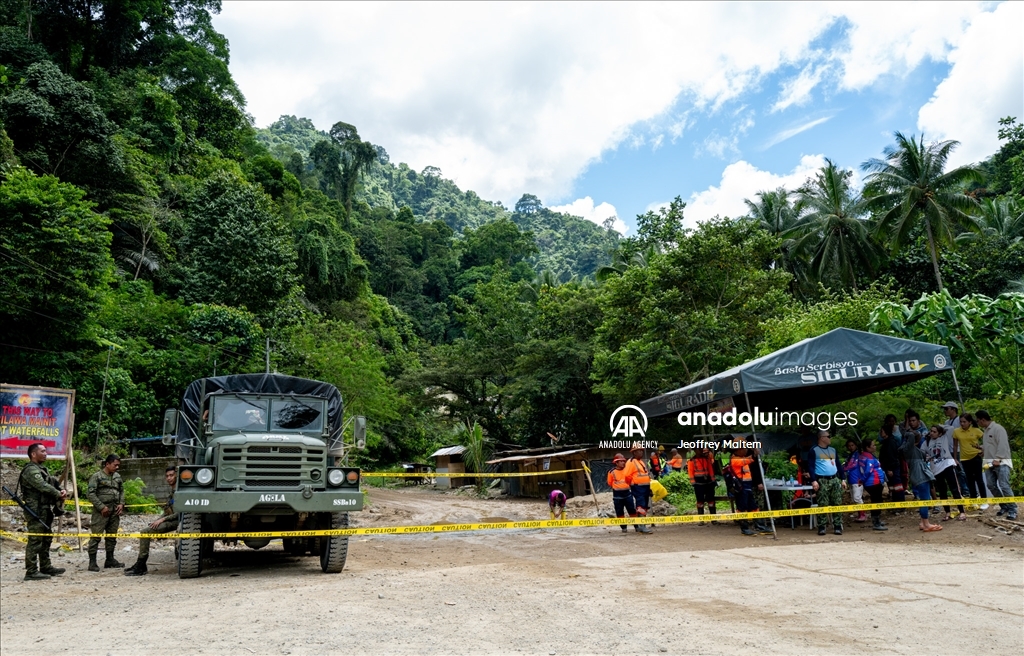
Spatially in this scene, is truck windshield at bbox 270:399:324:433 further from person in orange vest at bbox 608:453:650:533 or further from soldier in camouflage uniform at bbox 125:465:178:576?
person in orange vest at bbox 608:453:650:533

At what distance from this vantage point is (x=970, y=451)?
10312mm

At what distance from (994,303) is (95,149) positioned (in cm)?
3042

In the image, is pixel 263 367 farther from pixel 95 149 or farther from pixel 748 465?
pixel 748 465

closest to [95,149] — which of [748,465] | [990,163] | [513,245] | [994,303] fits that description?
[748,465]

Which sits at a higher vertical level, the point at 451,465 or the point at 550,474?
the point at 451,465

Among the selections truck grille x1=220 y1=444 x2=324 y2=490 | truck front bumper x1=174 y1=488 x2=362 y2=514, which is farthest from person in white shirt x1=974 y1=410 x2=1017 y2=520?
truck grille x1=220 y1=444 x2=324 y2=490

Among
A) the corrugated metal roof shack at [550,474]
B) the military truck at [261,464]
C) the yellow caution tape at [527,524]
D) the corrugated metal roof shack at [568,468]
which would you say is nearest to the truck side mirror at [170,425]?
the military truck at [261,464]

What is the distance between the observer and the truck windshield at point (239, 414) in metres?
8.92

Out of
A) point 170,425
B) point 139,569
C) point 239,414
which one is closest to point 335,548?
point 239,414

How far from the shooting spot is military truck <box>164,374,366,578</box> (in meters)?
7.94

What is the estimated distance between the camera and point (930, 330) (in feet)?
41.5

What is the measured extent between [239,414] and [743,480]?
7.71 metres

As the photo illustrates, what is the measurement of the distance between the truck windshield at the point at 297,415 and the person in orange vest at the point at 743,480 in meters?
6.49

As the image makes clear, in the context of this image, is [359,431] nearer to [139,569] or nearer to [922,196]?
[139,569]
